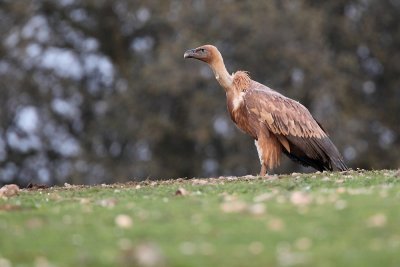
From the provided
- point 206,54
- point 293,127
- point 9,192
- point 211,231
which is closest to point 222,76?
point 206,54

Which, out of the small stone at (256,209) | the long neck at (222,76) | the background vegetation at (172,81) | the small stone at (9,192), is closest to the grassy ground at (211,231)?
the small stone at (256,209)

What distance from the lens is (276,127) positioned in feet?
61.3

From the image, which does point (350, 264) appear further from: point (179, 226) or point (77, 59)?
point (77, 59)

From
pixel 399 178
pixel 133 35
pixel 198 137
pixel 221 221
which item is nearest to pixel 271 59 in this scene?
pixel 198 137

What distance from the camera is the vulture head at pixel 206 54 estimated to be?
67.5ft

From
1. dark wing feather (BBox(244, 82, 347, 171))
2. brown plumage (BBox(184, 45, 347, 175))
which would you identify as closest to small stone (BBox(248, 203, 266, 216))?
brown plumage (BBox(184, 45, 347, 175))

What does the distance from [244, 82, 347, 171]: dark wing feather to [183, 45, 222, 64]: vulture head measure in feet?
5.07

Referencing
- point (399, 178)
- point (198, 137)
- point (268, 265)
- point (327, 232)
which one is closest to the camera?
point (268, 265)

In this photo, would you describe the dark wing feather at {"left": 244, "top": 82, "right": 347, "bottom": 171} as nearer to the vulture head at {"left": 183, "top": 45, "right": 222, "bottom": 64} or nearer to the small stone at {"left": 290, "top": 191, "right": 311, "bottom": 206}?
the vulture head at {"left": 183, "top": 45, "right": 222, "bottom": 64}

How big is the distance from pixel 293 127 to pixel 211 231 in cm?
1002

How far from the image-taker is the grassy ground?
7.99 m

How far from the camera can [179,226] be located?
9.22m

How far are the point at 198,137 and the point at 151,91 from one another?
329 cm

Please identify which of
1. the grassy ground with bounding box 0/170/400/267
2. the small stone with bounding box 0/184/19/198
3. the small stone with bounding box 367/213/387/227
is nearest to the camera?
the grassy ground with bounding box 0/170/400/267
